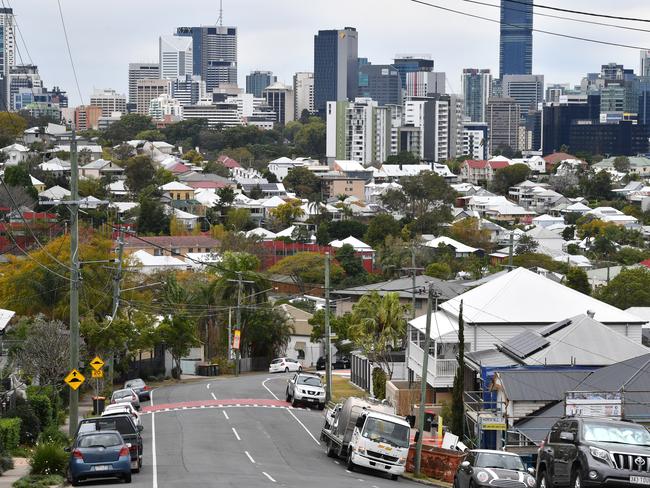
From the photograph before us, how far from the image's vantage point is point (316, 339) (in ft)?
272

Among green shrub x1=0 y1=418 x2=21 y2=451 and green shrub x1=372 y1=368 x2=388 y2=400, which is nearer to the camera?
green shrub x1=0 y1=418 x2=21 y2=451

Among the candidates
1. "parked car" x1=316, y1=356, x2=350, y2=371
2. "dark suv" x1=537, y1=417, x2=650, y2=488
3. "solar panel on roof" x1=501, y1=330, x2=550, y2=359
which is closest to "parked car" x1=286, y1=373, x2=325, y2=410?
"solar panel on roof" x1=501, y1=330, x2=550, y2=359

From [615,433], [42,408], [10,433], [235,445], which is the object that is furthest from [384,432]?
[615,433]

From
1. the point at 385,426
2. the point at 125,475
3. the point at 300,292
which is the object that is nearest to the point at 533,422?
the point at 385,426

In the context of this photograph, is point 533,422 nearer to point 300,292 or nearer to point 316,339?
point 316,339

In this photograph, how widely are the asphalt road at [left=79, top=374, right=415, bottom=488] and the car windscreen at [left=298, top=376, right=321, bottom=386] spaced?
125 cm

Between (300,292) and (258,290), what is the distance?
2678cm

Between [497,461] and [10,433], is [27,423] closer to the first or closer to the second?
[10,433]

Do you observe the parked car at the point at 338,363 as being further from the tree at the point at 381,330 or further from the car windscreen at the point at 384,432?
the car windscreen at the point at 384,432

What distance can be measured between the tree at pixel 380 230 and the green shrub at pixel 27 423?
10526 cm

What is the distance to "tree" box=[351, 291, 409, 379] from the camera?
58.4 m

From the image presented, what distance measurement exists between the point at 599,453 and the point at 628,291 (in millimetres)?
65426

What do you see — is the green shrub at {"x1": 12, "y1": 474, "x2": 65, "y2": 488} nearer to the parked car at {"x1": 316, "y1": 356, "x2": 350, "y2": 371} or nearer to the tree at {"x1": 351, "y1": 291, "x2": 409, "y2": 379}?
the tree at {"x1": 351, "y1": 291, "x2": 409, "y2": 379}

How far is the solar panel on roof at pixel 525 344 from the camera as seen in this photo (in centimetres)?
4544
